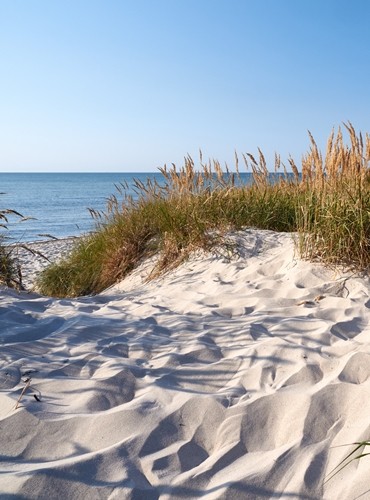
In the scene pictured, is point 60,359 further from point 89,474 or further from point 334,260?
point 334,260

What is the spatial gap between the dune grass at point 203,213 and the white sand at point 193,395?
0.95 meters

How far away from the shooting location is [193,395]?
238 cm

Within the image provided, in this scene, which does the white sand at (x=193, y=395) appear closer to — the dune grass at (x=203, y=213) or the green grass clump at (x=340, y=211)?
the green grass clump at (x=340, y=211)

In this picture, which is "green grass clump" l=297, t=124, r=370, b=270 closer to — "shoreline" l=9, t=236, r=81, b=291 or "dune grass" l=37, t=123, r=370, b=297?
"dune grass" l=37, t=123, r=370, b=297

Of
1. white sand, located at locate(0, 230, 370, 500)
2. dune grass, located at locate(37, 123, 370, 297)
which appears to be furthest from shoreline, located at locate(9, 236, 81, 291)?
white sand, located at locate(0, 230, 370, 500)

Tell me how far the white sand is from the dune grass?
950mm

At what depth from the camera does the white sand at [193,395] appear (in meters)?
1.83

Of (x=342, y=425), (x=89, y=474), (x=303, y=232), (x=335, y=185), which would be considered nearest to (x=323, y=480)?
(x=342, y=425)

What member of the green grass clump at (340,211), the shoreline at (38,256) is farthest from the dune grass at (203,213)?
the shoreline at (38,256)

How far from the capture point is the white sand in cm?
183

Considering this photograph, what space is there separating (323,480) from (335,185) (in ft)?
11.1

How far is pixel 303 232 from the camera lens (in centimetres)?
455

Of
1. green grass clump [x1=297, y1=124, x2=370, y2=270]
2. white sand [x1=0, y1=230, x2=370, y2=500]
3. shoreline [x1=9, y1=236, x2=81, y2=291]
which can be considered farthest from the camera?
shoreline [x1=9, y1=236, x2=81, y2=291]

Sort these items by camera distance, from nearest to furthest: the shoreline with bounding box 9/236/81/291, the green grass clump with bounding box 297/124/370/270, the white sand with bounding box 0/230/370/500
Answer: the white sand with bounding box 0/230/370/500
the green grass clump with bounding box 297/124/370/270
the shoreline with bounding box 9/236/81/291
